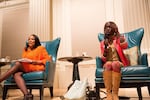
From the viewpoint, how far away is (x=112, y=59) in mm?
2623

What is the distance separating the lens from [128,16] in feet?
13.6

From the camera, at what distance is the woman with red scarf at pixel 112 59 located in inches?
91.7

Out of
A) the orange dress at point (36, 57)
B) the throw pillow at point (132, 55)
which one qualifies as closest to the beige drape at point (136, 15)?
the throw pillow at point (132, 55)

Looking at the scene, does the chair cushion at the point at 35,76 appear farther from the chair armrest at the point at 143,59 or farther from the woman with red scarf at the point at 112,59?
the chair armrest at the point at 143,59

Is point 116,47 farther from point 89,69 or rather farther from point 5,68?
point 5,68

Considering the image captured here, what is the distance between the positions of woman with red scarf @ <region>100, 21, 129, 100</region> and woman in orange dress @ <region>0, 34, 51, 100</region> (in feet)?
3.00

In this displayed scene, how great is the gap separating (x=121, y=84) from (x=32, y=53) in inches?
55.2

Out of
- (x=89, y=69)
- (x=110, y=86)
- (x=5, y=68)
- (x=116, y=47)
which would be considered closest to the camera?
(x=110, y=86)

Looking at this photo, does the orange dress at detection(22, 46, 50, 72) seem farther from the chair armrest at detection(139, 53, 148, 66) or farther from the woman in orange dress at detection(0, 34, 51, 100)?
the chair armrest at detection(139, 53, 148, 66)

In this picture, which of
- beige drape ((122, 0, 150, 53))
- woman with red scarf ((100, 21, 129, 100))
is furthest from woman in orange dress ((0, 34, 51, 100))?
beige drape ((122, 0, 150, 53))

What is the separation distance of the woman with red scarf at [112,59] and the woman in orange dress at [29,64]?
→ 914mm

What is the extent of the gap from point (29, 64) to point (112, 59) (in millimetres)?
1157

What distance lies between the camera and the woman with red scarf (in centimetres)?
233

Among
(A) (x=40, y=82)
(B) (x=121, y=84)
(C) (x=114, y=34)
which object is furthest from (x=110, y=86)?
(A) (x=40, y=82)
